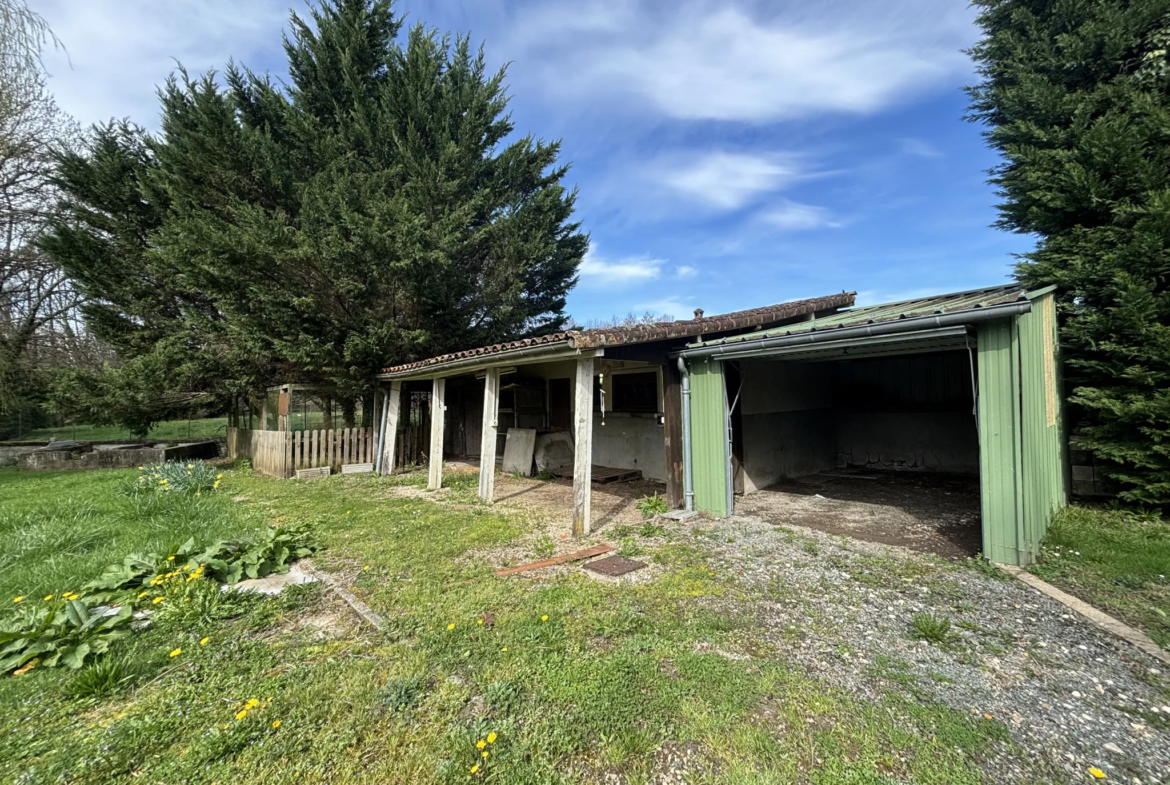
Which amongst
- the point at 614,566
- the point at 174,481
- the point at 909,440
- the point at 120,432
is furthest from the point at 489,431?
the point at 120,432

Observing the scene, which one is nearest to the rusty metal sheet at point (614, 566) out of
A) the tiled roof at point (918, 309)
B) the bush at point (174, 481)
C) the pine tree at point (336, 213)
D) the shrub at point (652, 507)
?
the shrub at point (652, 507)

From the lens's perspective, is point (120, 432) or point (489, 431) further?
point (120, 432)

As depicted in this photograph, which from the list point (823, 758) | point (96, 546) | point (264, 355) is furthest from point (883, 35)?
point (264, 355)

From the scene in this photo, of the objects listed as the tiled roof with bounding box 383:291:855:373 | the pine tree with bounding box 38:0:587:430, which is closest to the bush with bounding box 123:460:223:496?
the pine tree with bounding box 38:0:587:430

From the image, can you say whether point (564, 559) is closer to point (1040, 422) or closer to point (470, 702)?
point (470, 702)

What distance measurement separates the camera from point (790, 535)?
555 centimetres

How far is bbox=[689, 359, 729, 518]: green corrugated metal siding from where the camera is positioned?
636cm

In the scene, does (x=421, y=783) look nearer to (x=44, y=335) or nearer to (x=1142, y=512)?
(x=1142, y=512)

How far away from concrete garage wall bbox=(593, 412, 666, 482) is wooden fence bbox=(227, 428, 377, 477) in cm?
549

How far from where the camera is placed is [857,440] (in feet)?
33.7

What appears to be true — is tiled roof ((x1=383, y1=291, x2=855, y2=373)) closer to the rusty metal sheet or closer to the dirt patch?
the rusty metal sheet

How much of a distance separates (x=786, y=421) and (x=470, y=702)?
26.0 ft

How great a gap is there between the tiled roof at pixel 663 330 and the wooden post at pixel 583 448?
41 centimetres

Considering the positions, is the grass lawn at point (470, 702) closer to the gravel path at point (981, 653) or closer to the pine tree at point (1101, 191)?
the gravel path at point (981, 653)
